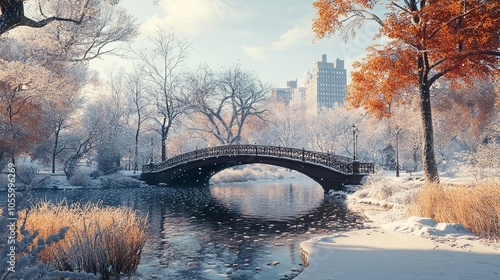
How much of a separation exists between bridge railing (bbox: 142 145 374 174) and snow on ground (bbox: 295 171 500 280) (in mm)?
14280

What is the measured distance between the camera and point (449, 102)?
97.1 feet

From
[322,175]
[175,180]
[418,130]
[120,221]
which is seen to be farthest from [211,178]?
[120,221]

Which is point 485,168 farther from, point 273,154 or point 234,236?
point 234,236

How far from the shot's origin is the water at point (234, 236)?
7880 mm

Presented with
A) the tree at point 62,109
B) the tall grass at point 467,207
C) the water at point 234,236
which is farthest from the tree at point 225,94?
the tall grass at point 467,207

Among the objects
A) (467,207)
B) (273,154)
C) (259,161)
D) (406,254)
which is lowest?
(406,254)

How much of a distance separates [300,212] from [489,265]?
11.2 meters

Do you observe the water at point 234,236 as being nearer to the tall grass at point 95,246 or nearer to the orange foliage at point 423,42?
the tall grass at point 95,246

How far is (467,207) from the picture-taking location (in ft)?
28.3

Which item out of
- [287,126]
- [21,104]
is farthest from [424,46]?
[287,126]

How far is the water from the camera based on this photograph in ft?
25.9

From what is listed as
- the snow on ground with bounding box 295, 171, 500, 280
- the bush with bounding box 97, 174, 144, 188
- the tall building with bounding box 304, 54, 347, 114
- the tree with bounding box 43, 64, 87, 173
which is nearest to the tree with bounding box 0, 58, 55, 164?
the tree with bounding box 43, 64, 87, 173

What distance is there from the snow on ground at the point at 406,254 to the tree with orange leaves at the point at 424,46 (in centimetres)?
645

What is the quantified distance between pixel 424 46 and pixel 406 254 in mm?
10103
